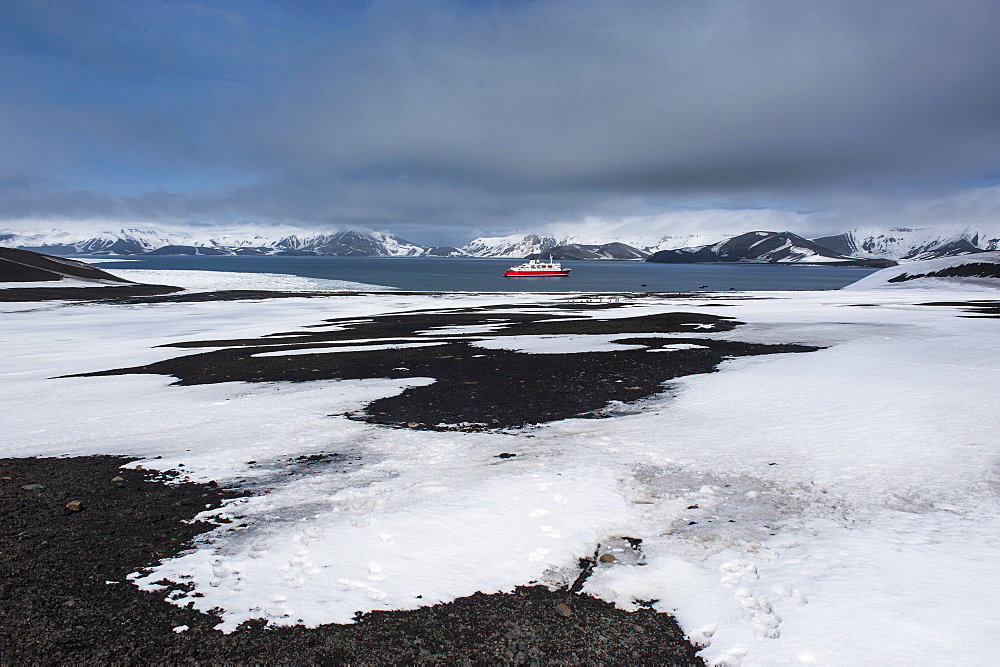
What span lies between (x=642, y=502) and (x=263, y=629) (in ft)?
15.0

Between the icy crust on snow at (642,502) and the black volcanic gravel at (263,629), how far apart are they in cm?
24

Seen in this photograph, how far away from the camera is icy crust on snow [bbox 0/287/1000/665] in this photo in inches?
199

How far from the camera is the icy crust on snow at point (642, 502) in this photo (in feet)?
16.5

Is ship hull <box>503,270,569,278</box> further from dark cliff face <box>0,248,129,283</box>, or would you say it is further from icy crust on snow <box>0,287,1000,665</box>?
icy crust on snow <box>0,287,1000,665</box>

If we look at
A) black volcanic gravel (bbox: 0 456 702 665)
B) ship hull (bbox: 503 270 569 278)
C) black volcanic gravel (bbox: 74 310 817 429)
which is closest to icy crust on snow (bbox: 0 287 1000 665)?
black volcanic gravel (bbox: 0 456 702 665)

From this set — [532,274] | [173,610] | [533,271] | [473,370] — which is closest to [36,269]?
[473,370]

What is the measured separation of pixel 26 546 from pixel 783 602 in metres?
7.64

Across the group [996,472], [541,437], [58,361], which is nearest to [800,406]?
[996,472]

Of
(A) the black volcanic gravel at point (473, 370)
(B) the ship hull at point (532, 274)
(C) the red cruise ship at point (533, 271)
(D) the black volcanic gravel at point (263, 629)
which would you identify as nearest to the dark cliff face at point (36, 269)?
(A) the black volcanic gravel at point (473, 370)

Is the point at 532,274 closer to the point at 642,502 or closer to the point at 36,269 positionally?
the point at 36,269

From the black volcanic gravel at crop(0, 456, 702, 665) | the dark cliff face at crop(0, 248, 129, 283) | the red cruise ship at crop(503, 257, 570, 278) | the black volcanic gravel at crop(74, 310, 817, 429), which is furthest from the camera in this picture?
the red cruise ship at crop(503, 257, 570, 278)

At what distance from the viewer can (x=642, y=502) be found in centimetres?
736

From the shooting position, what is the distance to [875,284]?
8362cm

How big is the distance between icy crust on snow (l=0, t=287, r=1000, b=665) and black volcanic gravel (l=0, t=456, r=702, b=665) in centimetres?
24
